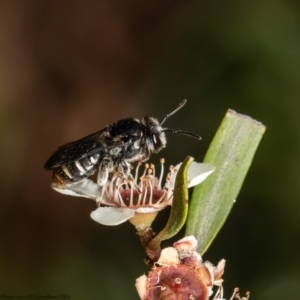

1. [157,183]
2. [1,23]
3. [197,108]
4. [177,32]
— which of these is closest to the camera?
[157,183]

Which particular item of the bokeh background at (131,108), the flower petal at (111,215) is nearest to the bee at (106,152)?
the flower petal at (111,215)

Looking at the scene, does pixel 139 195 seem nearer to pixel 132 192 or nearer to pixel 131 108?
pixel 132 192

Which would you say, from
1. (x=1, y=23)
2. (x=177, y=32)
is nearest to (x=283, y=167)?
(x=177, y=32)

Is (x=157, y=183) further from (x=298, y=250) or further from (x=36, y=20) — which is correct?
(x=36, y=20)

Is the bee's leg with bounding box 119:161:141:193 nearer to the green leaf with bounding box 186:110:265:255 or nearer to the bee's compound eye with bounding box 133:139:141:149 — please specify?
the bee's compound eye with bounding box 133:139:141:149

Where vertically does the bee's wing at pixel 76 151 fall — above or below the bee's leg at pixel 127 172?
above

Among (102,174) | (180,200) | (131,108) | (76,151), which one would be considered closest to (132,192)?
(102,174)

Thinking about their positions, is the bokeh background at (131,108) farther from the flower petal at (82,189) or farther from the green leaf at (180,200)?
the green leaf at (180,200)
